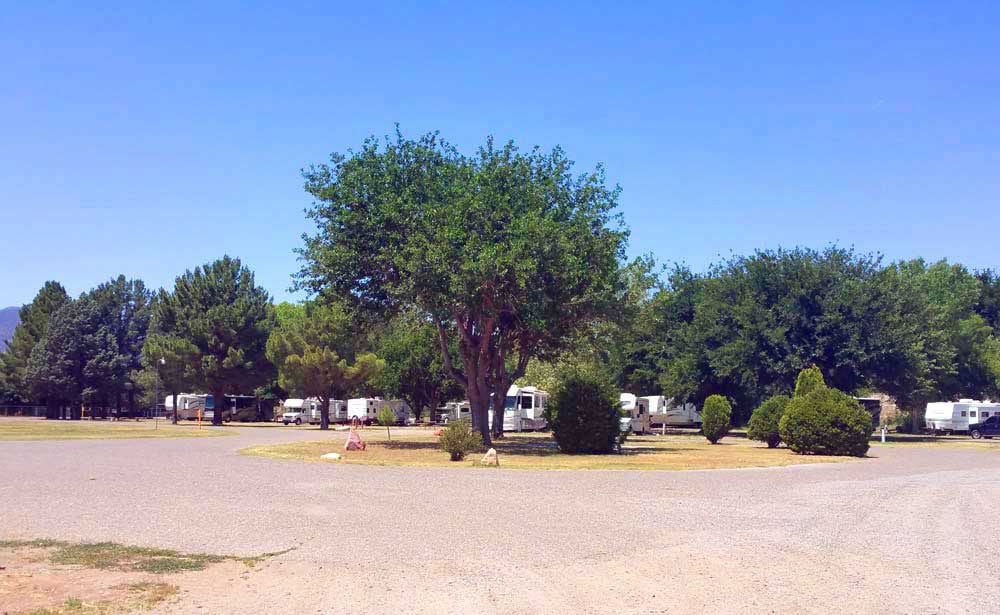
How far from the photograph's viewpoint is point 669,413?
207 ft

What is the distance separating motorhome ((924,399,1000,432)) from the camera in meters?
63.4

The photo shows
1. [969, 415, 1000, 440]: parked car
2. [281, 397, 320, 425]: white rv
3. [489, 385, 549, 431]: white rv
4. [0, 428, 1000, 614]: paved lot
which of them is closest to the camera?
[0, 428, 1000, 614]: paved lot

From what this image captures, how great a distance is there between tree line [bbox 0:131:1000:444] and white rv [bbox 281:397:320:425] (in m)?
3.95

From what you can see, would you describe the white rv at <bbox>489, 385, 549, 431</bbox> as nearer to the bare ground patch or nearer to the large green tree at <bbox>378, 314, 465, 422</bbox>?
the large green tree at <bbox>378, 314, 465, 422</bbox>

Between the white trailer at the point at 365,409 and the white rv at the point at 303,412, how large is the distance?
405 cm

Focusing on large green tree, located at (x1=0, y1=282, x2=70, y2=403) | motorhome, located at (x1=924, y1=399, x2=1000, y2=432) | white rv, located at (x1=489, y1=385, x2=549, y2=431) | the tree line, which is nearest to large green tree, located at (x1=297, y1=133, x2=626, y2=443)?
the tree line

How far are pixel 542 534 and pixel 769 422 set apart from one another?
2587 centimetres

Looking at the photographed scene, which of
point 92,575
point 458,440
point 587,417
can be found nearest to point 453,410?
point 587,417

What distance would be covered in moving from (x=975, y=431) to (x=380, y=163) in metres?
46.7

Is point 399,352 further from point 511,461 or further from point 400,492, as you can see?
point 400,492

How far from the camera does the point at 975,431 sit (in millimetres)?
58594

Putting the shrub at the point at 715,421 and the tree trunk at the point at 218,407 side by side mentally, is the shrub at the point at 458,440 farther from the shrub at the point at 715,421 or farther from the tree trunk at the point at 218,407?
the tree trunk at the point at 218,407

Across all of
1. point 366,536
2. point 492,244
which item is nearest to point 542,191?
point 492,244

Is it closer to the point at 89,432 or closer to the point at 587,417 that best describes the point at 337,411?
the point at 89,432
